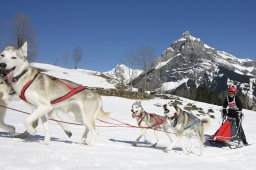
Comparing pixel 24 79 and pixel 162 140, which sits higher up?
pixel 24 79

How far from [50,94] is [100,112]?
1.24 metres

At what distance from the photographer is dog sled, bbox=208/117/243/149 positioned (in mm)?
9953

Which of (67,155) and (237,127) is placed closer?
(67,155)

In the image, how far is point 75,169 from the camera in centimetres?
449

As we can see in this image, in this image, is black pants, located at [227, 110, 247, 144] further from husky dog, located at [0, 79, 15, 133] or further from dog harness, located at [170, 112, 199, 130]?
husky dog, located at [0, 79, 15, 133]

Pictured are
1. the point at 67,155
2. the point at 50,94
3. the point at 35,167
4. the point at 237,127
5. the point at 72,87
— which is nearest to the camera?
the point at 35,167

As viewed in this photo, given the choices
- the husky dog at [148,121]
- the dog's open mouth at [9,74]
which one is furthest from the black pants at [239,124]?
the dog's open mouth at [9,74]

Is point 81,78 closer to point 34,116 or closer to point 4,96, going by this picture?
point 4,96

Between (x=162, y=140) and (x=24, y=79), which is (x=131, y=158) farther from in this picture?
(x=162, y=140)

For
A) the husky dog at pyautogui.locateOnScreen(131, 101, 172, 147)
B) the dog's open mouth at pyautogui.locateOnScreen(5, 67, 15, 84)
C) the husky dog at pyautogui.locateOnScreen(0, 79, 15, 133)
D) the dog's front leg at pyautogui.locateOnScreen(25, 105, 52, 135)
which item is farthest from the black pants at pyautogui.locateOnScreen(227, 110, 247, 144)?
the dog's open mouth at pyautogui.locateOnScreen(5, 67, 15, 84)

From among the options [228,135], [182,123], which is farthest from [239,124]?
[182,123]

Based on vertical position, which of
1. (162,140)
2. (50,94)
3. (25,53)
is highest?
(25,53)

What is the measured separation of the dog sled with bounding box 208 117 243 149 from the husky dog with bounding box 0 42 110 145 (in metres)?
4.44

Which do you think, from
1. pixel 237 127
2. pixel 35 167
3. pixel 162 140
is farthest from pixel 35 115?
pixel 237 127
